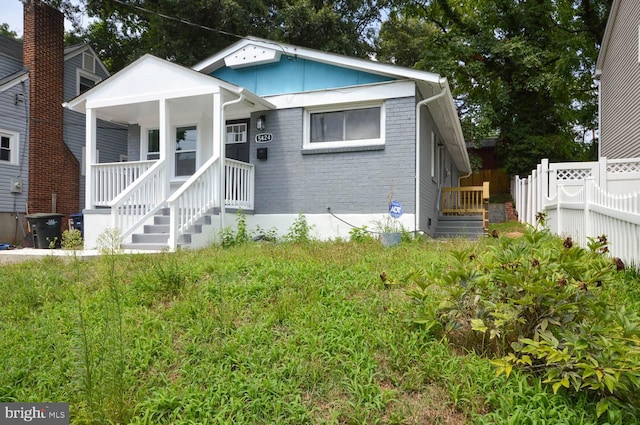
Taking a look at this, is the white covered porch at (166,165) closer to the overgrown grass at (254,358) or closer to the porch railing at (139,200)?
the porch railing at (139,200)

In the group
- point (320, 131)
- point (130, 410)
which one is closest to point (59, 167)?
point (320, 131)

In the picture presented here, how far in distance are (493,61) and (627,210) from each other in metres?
16.9

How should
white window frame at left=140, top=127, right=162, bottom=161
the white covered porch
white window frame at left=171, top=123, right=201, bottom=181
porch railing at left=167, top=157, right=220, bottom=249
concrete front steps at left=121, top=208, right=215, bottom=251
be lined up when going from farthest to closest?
white window frame at left=140, top=127, right=162, bottom=161 → white window frame at left=171, top=123, right=201, bottom=181 → the white covered porch → concrete front steps at left=121, top=208, right=215, bottom=251 → porch railing at left=167, top=157, right=220, bottom=249

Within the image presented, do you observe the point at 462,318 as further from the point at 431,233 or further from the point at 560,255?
the point at 431,233

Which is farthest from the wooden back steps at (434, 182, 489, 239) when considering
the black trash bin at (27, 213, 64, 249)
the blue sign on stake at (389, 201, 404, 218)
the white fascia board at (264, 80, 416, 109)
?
the black trash bin at (27, 213, 64, 249)

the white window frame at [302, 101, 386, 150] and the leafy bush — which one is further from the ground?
the white window frame at [302, 101, 386, 150]

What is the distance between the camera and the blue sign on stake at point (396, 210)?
8.22 meters

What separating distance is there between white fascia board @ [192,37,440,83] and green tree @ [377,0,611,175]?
10.8 m

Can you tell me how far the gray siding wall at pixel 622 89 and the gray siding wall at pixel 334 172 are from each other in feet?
23.3

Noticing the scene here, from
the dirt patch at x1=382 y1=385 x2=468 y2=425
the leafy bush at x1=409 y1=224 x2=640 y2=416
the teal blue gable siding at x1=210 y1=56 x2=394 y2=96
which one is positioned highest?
the teal blue gable siding at x1=210 y1=56 x2=394 y2=96

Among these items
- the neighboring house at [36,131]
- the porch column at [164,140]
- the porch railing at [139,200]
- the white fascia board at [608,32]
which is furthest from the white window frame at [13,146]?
the white fascia board at [608,32]

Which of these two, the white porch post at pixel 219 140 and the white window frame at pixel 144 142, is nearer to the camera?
the white porch post at pixel 219 140

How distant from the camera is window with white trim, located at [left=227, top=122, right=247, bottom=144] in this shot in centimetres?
988

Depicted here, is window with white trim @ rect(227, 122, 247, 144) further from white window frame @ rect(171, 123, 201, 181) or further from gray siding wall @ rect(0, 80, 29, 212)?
gray siding wall @ rect(0, 80, 29, 212)
